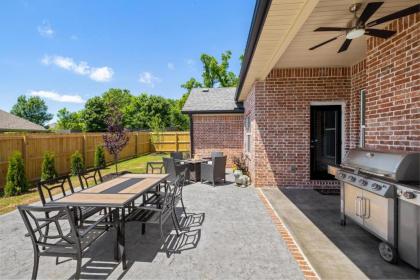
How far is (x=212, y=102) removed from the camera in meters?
11.3

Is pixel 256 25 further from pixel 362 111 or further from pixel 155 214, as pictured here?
pixel 362 111

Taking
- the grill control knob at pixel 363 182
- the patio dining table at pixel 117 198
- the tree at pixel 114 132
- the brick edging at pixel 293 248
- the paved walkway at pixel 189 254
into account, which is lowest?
the paved walkway at pixel 189 254

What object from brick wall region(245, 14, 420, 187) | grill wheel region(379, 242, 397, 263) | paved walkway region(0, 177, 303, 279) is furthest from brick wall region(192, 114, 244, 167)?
grill wheel region(379, 242, 397, 263)

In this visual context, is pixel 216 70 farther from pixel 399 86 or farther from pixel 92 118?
pixel 399 86

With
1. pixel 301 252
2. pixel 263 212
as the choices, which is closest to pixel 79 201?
pixel 301 252

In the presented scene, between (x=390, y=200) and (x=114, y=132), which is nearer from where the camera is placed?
(x=390, y=200)

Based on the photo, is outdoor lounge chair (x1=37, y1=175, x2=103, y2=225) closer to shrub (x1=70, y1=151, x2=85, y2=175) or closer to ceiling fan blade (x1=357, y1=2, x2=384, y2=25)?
ceiling fan blade (x1=357, y1=2, x2=384, y2=25)

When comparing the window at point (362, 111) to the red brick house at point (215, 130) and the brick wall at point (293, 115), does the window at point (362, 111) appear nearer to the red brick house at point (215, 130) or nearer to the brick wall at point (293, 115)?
the brick wall at point (293, 115)

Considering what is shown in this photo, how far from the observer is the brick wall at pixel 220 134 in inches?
416

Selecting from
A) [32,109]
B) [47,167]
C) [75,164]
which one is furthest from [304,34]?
[32,109]

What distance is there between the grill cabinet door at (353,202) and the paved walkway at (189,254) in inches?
46.8

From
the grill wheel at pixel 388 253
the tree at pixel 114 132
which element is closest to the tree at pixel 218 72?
the tree at pixel 114 132

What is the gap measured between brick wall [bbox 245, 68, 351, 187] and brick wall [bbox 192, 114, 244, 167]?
394cm

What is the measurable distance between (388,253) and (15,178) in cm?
885
